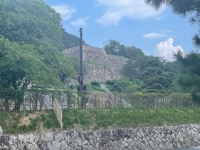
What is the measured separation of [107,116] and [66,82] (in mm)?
10025

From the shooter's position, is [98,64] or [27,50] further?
[98,64]

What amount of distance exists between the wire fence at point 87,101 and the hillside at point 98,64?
19895mm

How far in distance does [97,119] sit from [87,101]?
2.24m

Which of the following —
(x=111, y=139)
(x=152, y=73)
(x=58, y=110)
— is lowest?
(x=111, y=139)

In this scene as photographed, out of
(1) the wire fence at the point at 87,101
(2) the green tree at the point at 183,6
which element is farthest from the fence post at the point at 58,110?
(2) the green tree at the point at 183,6

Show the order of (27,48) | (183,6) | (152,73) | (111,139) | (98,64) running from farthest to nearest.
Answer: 1. (98,64)
2. (152,73)
3. (27,48)
4. (111,139)
5. (183,6)

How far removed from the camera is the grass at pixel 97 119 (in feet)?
53.7

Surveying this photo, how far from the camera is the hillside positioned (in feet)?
147

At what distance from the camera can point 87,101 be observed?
2059 centimetres

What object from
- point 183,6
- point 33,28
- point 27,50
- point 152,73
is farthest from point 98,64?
point 183,6

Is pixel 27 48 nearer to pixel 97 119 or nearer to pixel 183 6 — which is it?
pixel 97 119

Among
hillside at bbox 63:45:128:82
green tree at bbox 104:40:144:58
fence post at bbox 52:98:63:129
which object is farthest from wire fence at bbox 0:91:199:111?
green tree at bbox 104:40:144:58

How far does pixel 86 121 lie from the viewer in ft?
59.1

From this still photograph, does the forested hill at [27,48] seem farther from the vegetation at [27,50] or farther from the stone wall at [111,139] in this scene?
the stone wall at [111,139]
